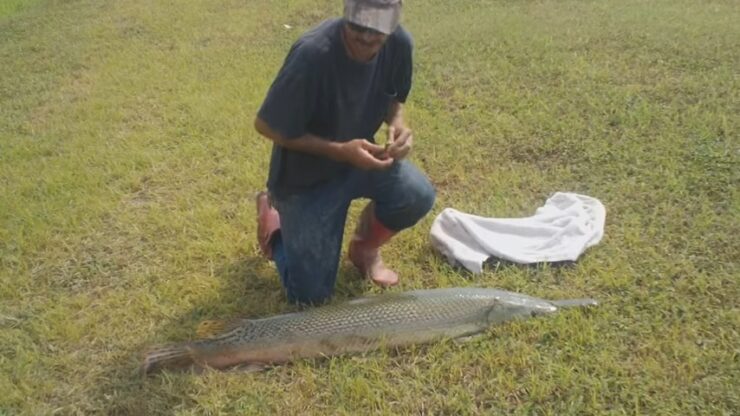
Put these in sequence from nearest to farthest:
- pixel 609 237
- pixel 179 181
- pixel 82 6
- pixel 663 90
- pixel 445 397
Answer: pixel 445 397, pixel 609 237, pixel 179 181, pixel 663 90, pixel 82 6

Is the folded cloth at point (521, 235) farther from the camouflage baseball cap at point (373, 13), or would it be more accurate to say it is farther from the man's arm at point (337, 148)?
the camouflage baseball cap at point (373, 13)

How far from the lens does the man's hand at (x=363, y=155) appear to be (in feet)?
9.07

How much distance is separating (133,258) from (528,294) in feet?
6.65

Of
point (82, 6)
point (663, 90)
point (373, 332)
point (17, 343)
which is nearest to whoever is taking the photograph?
point (373, 332)

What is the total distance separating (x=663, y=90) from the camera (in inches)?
197

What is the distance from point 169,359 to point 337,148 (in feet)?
3.50

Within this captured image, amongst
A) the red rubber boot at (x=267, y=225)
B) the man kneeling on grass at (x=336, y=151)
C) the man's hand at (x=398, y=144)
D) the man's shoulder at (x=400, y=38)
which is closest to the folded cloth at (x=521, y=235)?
the man kneeling on grass at (x=336, y=151)

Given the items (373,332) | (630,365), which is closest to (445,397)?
(373,332)

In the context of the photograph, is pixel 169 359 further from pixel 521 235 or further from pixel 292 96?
pixel 521 235

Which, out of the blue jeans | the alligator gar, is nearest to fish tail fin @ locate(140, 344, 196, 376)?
the alligator gar

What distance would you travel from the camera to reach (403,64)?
3025 millimetres

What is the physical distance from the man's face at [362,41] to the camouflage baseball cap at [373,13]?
0.10 ft

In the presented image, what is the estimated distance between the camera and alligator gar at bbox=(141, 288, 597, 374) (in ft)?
9.11

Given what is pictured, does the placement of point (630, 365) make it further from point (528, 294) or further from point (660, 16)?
point (660, 16)
